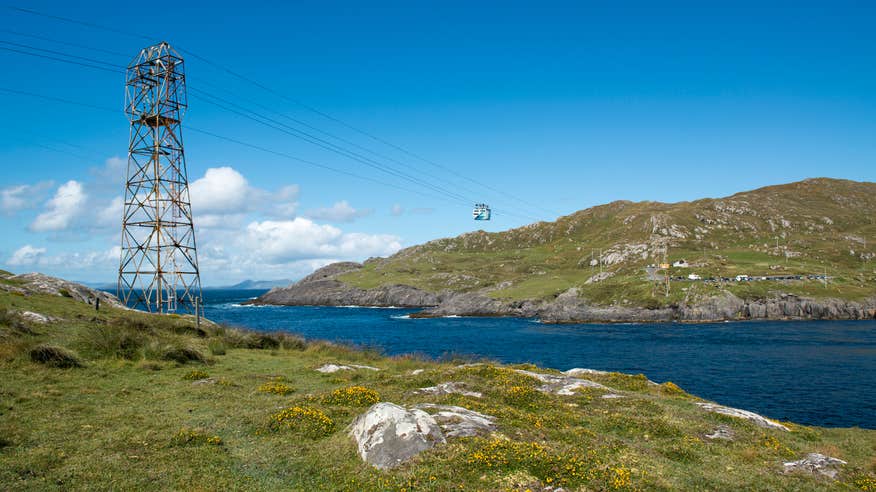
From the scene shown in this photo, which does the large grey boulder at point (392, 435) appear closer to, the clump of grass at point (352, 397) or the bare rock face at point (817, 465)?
the clump of grass at point (352, 397)

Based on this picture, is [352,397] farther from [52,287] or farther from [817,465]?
[52,287]

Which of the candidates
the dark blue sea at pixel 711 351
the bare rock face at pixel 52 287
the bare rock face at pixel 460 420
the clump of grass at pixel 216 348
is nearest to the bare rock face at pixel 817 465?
the bare rock face at pixel 460 420

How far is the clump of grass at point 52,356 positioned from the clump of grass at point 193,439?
1454 centimetres

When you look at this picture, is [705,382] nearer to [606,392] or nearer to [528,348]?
[528,348]

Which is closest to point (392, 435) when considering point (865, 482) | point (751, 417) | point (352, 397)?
point (352, 397)

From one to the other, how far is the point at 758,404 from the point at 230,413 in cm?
4880

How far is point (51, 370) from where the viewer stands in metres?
24.7

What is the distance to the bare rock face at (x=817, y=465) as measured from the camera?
16.2 meters

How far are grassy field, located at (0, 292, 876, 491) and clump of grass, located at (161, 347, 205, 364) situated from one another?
0.85 ft

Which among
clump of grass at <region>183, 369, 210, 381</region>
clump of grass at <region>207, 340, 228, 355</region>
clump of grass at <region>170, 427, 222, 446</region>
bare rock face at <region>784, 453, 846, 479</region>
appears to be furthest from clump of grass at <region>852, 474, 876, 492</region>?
clump of grass at <region>207, 340, 228, 355</region>

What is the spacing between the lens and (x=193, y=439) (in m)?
15.9

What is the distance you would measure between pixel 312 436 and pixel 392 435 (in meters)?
3.15

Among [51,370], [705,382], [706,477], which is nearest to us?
[706,477]

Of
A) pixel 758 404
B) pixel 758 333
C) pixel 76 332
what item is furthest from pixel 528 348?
pixel 76 332
